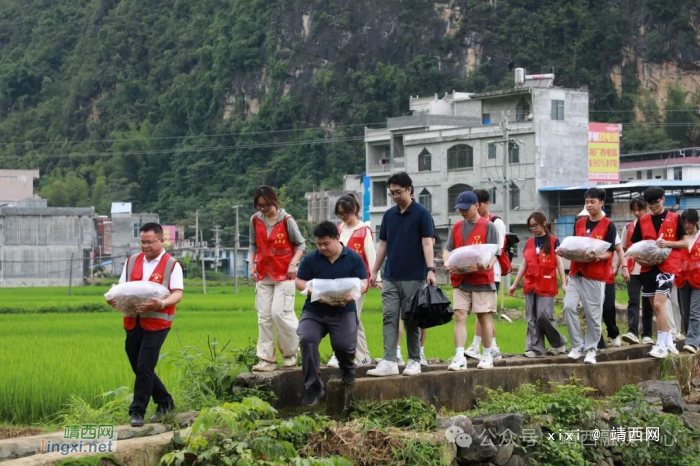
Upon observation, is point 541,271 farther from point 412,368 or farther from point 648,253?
point 412,368

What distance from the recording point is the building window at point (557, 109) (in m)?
50.9

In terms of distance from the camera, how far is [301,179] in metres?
80.4

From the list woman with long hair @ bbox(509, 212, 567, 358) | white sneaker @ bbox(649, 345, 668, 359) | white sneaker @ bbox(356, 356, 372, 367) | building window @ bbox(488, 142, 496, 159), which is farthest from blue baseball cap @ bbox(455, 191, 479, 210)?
building window @ bbox(488, 142, 496, 159)

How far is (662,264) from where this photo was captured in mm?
11883

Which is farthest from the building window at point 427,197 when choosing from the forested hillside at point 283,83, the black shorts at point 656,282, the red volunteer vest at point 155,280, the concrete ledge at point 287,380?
the red volunteer vest at point 155,280

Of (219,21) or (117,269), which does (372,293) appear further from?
(219,21)

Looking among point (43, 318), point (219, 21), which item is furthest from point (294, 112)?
point (43, 318)

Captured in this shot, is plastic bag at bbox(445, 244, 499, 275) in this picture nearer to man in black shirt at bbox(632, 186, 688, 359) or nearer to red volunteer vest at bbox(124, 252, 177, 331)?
man in black shirt at bbox(632, 186, 688, 359)

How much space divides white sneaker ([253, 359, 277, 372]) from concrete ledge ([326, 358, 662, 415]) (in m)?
0.81

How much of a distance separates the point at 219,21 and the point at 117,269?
43604 millimetres

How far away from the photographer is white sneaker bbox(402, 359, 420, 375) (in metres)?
9.30

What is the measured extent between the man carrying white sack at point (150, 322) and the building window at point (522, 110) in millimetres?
44344

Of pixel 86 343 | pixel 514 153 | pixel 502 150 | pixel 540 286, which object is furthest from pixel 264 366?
pixel 514 153

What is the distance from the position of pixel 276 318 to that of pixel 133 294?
1797 mm
